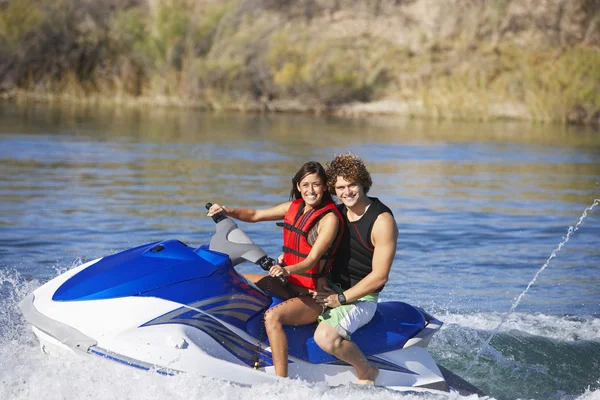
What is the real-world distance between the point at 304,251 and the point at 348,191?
387 mm

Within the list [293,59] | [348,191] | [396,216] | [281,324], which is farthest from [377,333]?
[293,59]

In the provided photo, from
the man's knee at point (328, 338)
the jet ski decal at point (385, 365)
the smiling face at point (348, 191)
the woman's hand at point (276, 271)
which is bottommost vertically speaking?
the jet ski decal at point (385, 365)

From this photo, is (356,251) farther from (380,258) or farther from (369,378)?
(369,378)

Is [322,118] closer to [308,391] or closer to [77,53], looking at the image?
[77,53]

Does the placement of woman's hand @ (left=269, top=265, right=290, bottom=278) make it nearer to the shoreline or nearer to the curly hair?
the curly hair

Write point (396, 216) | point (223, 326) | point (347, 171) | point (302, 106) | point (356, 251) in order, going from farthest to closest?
1. point (302, 106)
2. point (396, 216)
3. point (356, 251)
4. point (347, 171)
5. point (223, 326)

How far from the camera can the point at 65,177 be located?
1369 cm

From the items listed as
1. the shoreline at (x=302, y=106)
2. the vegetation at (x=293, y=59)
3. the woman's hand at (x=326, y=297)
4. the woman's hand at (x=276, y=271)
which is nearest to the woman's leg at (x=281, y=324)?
the woman's hand at (x=326, y=297)

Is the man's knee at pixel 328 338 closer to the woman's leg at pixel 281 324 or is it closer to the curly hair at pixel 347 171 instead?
the woman's leg at pixel 281 324

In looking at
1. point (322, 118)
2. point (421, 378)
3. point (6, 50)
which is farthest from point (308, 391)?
point (6, 50)

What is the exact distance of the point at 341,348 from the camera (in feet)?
16.0

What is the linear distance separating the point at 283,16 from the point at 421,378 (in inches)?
1275

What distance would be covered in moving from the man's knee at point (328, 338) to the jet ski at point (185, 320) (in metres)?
0.11

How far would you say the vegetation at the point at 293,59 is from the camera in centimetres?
2730
